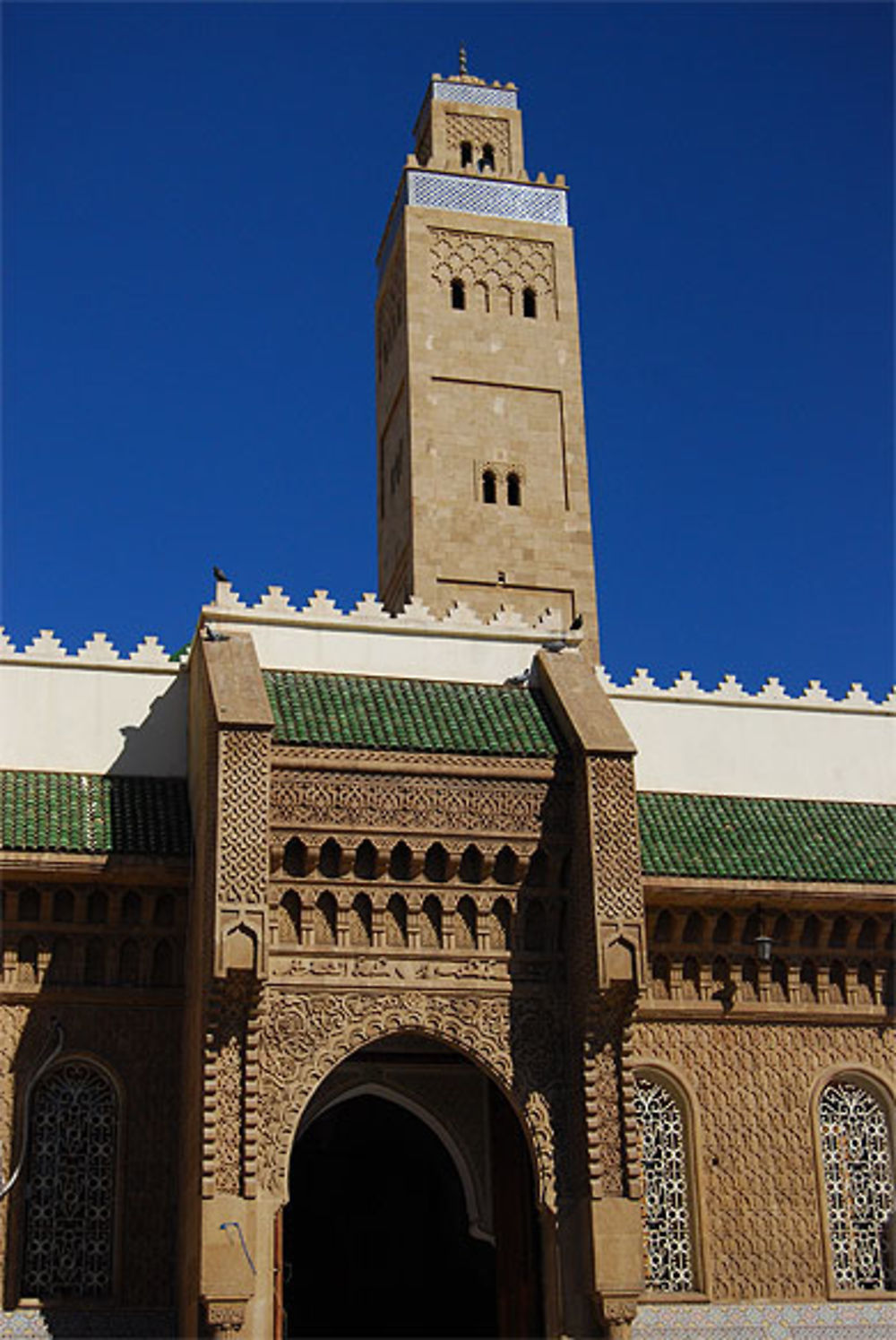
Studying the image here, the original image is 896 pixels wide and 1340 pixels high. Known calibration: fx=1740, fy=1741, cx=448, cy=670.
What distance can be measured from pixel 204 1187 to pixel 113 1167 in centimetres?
161

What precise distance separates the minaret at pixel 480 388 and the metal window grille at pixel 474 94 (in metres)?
0.11

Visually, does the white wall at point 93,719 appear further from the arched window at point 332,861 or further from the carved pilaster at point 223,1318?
the carved pilaster at point 223,1318

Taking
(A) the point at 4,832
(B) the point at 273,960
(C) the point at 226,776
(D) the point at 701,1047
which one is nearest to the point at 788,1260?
(D) the point at 701,1047

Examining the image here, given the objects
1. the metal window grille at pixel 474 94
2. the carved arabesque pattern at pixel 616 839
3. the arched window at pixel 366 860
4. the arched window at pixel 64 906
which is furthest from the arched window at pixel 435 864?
the metal window grille at pixel 474 94

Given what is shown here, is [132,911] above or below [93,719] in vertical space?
below

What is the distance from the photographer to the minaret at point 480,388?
20.4 metres

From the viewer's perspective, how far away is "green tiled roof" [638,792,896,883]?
14.9 m

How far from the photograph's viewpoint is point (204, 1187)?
39.6 feet

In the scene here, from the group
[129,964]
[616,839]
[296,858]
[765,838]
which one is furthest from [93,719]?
[765,838]

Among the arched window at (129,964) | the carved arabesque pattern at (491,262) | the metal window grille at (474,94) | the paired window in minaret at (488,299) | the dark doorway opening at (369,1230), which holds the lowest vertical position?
the dark doorway opening at (369,1230)

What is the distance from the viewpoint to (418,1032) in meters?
13.2

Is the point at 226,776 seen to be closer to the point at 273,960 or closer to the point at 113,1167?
the point at 273,960

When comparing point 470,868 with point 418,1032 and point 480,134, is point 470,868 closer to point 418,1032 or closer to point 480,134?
point 418,1032

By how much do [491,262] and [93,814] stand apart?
1063cm
